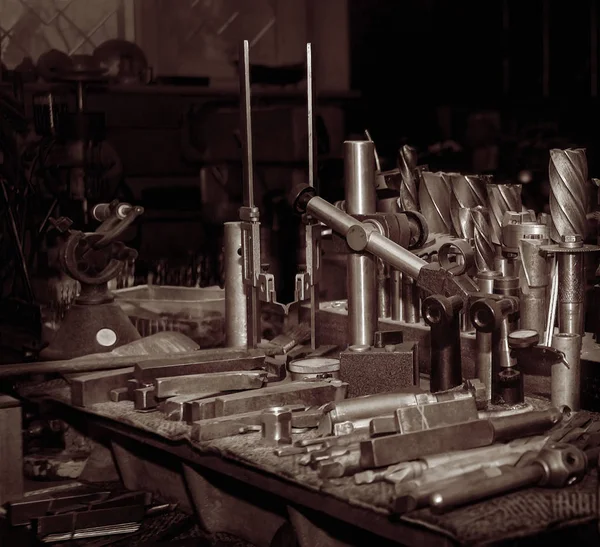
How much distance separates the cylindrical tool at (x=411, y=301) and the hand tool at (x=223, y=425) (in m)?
0.58

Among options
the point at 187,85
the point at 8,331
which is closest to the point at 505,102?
the point at 187,85

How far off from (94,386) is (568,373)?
1.06 m

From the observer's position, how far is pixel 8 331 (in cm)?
431

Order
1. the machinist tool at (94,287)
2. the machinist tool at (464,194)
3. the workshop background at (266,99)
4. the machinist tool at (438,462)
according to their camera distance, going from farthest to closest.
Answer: the workshop background at (266,99), the machinist tool at (94,287), the machinist tool at (464,194), the machinist tool at (438,462)

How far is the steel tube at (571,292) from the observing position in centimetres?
232

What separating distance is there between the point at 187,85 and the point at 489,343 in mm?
4271

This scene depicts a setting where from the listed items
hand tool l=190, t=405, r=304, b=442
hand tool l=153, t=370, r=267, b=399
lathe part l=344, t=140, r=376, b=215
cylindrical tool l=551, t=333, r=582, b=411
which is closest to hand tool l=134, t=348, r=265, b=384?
hand tool l=153, t=370, r=267, b=399

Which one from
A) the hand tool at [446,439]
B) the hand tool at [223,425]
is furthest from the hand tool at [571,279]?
the hand tool at [223,425]

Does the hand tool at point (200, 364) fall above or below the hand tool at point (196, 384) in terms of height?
above

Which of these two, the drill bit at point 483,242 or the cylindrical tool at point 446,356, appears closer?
the cylindrical tool at point 446,356

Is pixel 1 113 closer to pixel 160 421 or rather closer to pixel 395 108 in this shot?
Answer: pixel 395 108

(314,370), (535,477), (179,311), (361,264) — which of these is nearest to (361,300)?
(361,264)

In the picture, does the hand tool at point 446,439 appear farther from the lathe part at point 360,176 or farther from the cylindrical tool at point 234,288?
the cylindrical tool at point 234,288

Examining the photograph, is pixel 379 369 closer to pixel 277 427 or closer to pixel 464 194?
pixel 277 427
